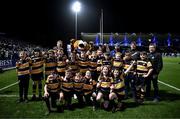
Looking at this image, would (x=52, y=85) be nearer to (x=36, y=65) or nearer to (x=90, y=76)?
(x=90, y=76)

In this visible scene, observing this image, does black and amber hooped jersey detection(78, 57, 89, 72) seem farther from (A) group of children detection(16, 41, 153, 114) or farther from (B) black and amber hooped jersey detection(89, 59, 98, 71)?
(B) black and amber hooped jersey detection(89, 59, 98, 71)

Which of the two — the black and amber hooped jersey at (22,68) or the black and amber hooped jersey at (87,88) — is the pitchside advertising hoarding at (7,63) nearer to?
the black and amber hooped jersey at (22,68)

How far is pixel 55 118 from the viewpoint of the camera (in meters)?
9.39

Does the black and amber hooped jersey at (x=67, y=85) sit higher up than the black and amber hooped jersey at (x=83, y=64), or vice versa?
the black and amber hooped jersey at (x=83, y=64)

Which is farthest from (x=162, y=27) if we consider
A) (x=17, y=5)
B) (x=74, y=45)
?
(x=74, y=45)

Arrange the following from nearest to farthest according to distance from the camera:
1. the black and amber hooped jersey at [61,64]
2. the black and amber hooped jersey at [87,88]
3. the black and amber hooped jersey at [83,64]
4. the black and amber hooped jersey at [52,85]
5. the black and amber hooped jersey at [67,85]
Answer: the black and amber hooped jersey at [52,85], the black and amber hooped jersey at [67,85], the black and amber hooped jersey at [87,88], the black and amber hooped jersey at [83,64], the black and amber hooped jersey at [61,64]

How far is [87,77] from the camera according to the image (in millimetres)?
11039

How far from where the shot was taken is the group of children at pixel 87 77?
416 inches

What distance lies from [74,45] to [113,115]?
5.24 meters

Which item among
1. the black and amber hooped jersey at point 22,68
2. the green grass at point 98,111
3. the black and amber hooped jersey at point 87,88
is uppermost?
the black and amber hooped jersey at point 22,68

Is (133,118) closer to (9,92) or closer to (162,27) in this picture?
(9,92)

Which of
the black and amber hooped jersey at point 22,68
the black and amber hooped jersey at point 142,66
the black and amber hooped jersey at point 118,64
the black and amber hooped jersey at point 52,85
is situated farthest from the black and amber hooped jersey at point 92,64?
the black and amber hooped jersey at point 22,68

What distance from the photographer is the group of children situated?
10555mm

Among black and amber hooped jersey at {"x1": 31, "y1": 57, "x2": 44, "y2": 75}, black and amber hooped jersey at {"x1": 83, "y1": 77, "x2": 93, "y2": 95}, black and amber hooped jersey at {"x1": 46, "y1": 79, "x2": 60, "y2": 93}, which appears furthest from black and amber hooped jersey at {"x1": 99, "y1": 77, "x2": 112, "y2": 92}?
black and amber hooped jersey at {"x1": 31, "y1": 57, "x2": 44, "y2": 75}
